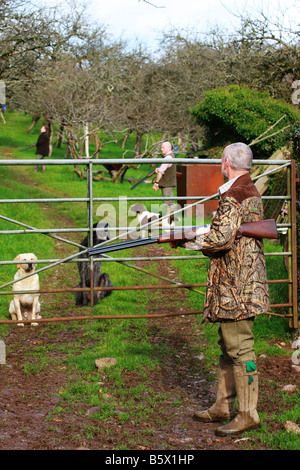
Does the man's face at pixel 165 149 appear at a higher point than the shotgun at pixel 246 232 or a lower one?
higher

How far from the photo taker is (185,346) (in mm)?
5996

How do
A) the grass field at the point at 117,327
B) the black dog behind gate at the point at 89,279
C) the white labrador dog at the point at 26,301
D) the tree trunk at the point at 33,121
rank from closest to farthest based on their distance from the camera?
the grass field at the point at 117,327
the white labrador dog at the point at 26,301
the black dog behind gate at the point at 89,279
the tree trunk at the point at 33,121

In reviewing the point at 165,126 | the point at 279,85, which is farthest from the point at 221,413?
the point at 165,126

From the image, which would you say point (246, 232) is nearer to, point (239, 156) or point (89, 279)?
point (239, 156)

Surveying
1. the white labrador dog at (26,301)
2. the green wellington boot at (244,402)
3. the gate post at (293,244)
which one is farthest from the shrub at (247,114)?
the green wellington boot at (244,402)

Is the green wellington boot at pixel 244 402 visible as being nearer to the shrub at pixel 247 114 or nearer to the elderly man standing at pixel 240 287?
the elderly man standing at pixel 240 287

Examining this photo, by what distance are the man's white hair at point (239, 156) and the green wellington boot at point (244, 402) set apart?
1402mm

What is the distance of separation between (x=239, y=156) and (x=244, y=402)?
174cm

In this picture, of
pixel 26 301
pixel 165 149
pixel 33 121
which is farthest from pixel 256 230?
pixel 33 121

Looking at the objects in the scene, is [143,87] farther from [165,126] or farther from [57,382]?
[57,382]

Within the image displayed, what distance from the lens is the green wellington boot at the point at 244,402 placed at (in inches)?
152

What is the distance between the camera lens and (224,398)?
13.5 feet

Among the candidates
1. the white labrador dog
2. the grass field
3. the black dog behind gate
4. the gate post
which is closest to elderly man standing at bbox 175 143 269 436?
→ the grass field

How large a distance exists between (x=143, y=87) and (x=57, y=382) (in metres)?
30.0
